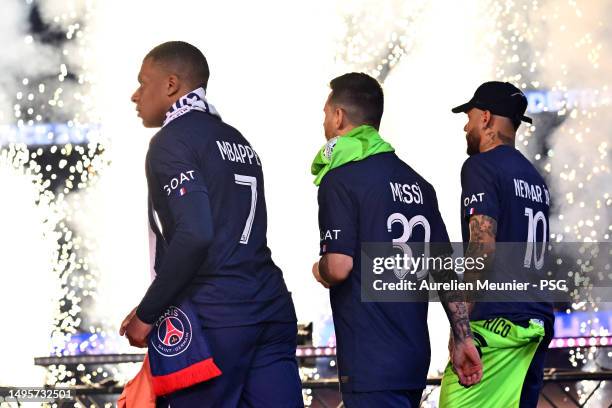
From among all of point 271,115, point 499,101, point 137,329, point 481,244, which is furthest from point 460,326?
point 271,115

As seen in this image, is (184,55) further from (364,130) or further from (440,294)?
(440,294)

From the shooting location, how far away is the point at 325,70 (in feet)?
26.9

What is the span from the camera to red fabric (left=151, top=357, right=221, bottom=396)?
291 centimetres

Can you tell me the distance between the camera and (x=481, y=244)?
3.74 m

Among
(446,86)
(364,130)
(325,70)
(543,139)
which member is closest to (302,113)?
(325,70)

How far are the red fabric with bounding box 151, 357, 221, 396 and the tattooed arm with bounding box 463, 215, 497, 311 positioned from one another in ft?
3.73

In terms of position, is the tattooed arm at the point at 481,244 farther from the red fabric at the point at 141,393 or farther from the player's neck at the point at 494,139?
the red fabric at the point at 141,393

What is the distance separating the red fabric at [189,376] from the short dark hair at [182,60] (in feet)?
2.67

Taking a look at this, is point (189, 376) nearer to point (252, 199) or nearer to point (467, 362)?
point (252, 199)

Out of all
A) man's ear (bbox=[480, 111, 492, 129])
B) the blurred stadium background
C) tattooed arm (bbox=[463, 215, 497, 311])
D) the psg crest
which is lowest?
the psg crest

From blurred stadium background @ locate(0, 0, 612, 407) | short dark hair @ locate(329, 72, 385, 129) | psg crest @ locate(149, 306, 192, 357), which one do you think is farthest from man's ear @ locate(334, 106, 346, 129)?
blurred stadium background @ locate(0, 0, 612, 407)

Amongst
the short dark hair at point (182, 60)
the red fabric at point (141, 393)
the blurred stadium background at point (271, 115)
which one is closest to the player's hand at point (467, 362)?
the red fabric at point (141, 393)

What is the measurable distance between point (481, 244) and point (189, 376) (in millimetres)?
1275

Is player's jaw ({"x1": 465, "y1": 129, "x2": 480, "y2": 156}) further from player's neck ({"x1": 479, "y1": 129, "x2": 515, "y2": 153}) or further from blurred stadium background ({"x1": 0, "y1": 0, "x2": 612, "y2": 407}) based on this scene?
blurred stadium background ({"x1": 0, "y1": 0, "x2": 612, "y2": 407})
